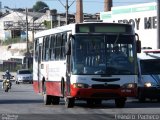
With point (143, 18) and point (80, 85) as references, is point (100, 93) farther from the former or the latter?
point (143, 18)

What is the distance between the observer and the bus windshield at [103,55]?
915 inches

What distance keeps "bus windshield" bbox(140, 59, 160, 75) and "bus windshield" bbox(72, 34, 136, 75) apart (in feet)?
18.9

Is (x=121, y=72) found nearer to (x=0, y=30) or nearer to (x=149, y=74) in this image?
(x=149, y=74)

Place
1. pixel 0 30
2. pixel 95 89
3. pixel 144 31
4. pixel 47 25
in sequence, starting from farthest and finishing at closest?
pixel 0 30, pixel 47 25, pixel 144 31, pixel 95 89

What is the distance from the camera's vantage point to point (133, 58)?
77.9ft

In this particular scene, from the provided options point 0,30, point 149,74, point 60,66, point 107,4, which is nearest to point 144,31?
point 107,4

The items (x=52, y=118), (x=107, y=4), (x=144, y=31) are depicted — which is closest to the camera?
(x=52, y=118)

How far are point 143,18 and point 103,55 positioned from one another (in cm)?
4751

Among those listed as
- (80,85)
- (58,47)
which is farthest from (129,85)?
(58,47)

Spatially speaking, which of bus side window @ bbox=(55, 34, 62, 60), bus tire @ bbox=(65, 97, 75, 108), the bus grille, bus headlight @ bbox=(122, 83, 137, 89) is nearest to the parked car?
bus side window @ bbox=(55, 34, 62, 60)

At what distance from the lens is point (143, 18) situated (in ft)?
231

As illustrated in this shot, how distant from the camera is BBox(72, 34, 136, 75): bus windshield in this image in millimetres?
23234

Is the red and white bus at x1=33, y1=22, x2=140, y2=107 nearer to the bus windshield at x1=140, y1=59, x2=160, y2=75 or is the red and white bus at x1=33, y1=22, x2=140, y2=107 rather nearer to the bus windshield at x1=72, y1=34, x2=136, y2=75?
the bus windshield at x1=72, y1=34, x2=136, y2=75

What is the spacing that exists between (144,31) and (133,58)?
47556 millimetres
